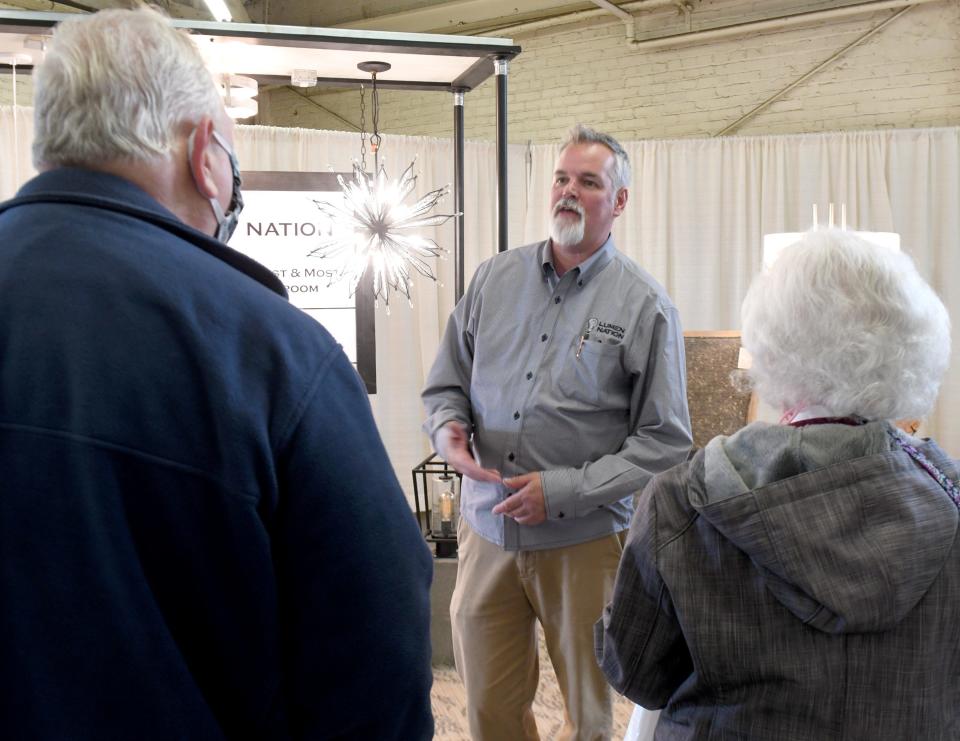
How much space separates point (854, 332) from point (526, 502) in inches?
39.5

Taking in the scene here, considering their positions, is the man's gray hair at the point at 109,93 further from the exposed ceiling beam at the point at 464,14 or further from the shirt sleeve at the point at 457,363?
the exposed ceiling beam at the point at 464,14

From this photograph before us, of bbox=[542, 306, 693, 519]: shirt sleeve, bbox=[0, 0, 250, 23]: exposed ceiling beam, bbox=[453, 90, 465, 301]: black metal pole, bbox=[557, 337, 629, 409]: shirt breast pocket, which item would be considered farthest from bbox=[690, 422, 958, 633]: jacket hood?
bbox=[0, 0, 250, 23]: exposed ceiling beam

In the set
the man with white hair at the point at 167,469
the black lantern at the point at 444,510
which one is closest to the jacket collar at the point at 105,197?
the man with white hair at the point at 167,469

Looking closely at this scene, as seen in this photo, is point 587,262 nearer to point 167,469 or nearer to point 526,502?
point 526,502

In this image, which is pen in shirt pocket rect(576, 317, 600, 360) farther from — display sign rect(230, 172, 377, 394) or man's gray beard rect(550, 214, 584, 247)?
display sign rect(230, 172, 377, 394)

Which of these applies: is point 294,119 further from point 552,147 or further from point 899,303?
point 899,303

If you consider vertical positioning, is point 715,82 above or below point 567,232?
above

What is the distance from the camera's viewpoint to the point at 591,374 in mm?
2076

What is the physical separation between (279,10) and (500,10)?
2.14m

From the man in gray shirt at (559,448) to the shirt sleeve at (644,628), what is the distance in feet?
2.36

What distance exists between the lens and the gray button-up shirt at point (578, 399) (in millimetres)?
2023

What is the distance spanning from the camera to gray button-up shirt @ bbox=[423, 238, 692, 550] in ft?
6.64

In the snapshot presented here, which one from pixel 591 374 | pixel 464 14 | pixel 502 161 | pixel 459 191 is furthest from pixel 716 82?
pixel 591 374

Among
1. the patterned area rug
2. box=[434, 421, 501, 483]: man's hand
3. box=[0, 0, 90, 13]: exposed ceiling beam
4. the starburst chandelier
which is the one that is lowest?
the patterned area rug
